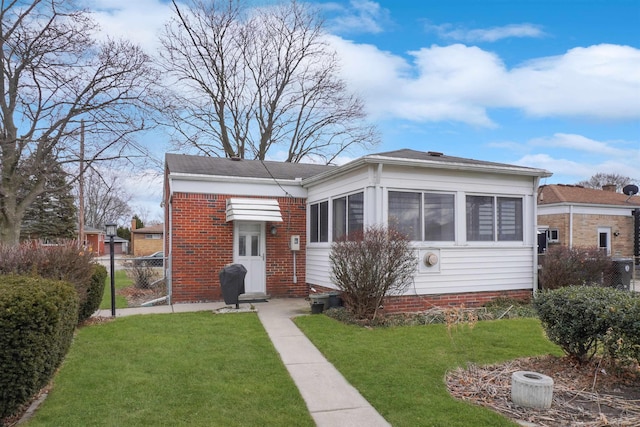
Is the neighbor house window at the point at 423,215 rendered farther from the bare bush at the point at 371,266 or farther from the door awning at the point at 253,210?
the door awning at the point at 253,210

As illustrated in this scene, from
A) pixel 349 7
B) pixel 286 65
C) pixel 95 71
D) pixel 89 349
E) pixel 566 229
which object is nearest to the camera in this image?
pixel 89 349

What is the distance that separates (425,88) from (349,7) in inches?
177

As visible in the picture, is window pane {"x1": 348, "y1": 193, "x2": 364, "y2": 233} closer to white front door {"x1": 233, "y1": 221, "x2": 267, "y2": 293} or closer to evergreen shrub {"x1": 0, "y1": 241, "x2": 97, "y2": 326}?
white front door {"x1": 233, "y1": 221, "x2": 267, "y2": 293}

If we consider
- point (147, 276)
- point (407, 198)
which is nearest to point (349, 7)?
point (407, 198)

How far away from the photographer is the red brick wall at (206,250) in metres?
10.6

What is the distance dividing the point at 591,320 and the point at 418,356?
6.85 feet

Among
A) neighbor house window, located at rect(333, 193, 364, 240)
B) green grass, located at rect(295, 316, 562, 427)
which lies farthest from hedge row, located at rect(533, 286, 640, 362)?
neighbor house window, located at rect(333, 193, 364, 240)

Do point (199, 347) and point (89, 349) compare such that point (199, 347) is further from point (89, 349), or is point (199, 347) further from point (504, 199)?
point (504, 199)

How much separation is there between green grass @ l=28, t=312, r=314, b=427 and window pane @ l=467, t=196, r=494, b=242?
5.35 meters

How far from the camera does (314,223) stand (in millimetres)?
11594

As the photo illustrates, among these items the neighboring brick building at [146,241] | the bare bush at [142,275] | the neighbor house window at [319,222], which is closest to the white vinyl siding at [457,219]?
the neighbor house window at [319,222]

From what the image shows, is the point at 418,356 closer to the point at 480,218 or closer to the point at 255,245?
the point at 480,218

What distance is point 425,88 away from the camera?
12805 millimetres

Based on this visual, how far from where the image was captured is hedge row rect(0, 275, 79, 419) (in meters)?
3.41
